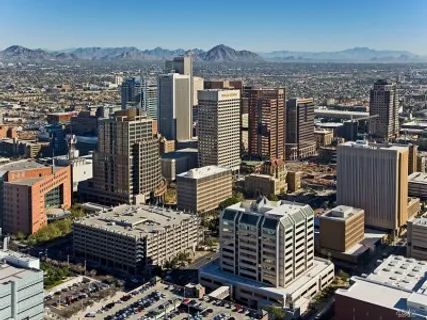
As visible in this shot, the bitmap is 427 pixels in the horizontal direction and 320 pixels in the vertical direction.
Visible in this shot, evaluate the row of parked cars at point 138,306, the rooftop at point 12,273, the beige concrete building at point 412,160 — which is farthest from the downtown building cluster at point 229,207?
the rooftop at point 12,273

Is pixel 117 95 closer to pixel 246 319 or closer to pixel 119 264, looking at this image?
pixel 119 264

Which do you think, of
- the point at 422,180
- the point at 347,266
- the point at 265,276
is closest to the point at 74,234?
the point at 265,276

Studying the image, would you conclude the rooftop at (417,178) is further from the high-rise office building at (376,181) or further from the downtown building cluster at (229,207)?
the high-rise office building at (376,181)

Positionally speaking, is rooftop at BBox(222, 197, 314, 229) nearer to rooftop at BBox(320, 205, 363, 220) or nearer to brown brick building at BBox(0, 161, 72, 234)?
rooftop at BBox(320, 205, 363, 220)

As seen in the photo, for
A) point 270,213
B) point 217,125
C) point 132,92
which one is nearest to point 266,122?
point 217,125

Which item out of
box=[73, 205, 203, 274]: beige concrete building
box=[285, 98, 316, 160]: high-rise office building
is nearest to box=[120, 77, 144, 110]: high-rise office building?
box=[285, 98, 316, 160]: high-rise office building

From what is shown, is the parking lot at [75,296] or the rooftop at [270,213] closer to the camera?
the parking lot at [75,296]

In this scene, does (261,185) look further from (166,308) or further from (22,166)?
(166,308)
